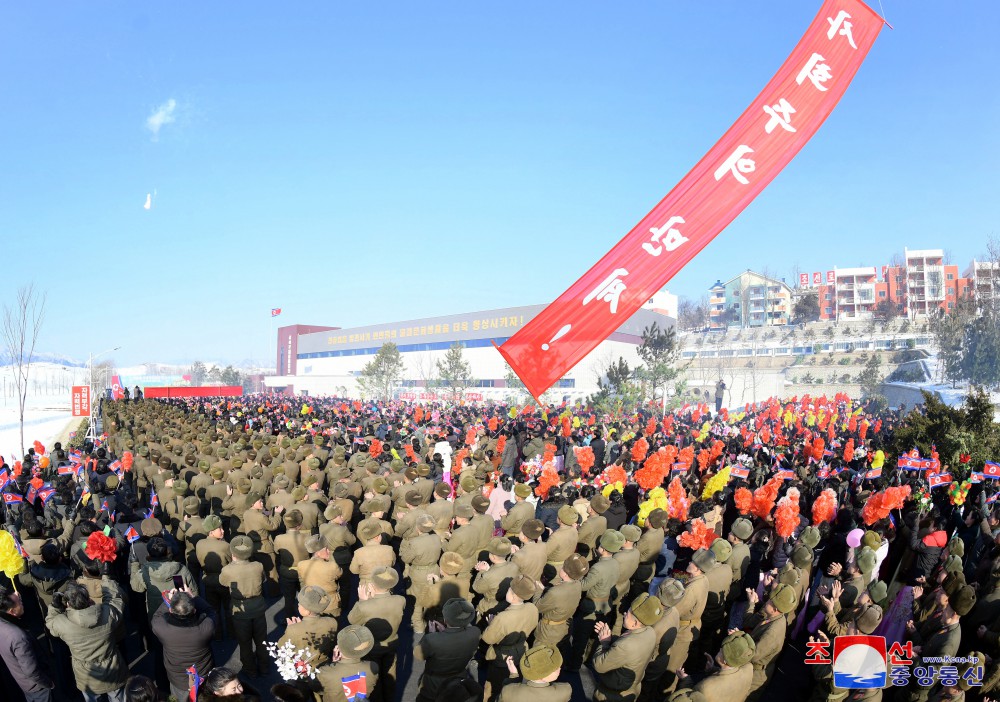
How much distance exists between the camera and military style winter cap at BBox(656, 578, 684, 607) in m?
4.58

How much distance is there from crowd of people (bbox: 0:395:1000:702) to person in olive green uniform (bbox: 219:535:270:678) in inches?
0.8

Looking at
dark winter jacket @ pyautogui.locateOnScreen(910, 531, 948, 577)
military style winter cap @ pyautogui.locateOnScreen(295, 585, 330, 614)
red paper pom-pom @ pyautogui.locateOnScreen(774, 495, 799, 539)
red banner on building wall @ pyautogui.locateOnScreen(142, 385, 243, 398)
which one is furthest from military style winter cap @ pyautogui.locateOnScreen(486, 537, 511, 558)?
red banner on building wall @ pyautogui.locateOnScreen(142, 385, 243, 398)

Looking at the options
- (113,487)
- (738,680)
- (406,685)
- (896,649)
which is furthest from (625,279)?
(113,487)

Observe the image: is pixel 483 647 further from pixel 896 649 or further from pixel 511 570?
pixel 896 649

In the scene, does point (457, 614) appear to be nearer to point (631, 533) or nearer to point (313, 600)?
point (313, 600)

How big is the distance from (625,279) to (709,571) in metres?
3.19

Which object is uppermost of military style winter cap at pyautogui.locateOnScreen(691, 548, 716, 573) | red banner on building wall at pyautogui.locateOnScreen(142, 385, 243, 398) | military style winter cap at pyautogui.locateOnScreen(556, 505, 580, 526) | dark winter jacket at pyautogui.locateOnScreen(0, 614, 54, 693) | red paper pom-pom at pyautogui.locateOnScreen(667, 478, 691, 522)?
military style winter cap at pyautogui.locateOnScreen(556, 505, 580, 526)

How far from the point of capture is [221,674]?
121 inches

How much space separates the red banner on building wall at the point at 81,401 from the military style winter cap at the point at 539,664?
27583mm

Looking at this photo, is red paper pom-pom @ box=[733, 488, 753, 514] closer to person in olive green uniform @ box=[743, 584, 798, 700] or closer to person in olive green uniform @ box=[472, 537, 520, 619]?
person in olive green uniform @ box=[743, 584, 798, 700]

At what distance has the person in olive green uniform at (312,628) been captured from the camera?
4279 mm

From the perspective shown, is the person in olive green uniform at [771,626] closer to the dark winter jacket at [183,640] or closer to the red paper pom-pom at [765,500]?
the red paper pom-pom at [765,500]

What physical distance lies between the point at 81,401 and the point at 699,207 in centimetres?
2928

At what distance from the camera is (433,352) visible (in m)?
65.5
